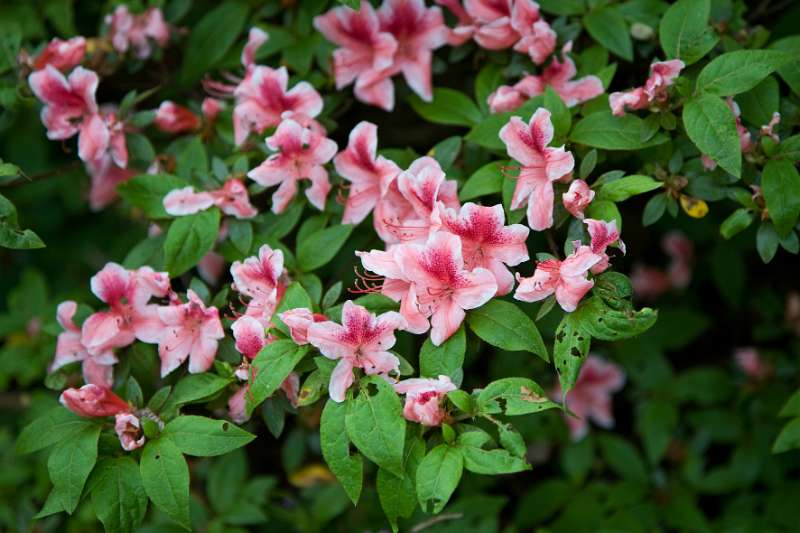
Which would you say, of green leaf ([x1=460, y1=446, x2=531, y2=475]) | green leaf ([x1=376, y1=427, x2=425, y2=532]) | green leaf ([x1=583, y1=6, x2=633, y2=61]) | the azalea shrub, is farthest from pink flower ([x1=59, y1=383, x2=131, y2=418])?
green leaf ([x1=583, y1=6, x2=633, y2=61])

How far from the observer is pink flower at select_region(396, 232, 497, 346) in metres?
1.59

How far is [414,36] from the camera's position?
6.97ft

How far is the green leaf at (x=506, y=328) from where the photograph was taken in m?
1.58

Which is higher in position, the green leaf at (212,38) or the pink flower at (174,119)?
the green leaf at (212,38)

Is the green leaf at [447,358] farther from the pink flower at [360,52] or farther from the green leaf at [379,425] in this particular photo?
the pink flower at [360,52]

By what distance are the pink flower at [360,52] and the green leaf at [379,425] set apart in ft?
2.61

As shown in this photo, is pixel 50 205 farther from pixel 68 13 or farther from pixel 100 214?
pixel 68 13

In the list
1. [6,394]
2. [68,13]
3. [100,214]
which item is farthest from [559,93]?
[6,394]

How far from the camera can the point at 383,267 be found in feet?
5.34

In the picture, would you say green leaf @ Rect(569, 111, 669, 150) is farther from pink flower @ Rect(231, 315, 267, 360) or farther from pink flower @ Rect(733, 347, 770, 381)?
pink flower @ Rect(733, 347, 770, 381)

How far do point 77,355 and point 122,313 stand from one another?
15 cm

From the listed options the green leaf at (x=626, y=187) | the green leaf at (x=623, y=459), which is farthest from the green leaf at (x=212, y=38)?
the green leaf at (x=623, y=459)

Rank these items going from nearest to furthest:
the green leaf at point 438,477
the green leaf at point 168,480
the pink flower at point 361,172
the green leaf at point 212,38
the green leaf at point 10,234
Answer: the green leaf at point 438,477, the green leaf at point 168,480, the green leaf at point 10,234, the pink flower at point 361,172, the green leaf at point 212,38

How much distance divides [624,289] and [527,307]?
0.60 meters
